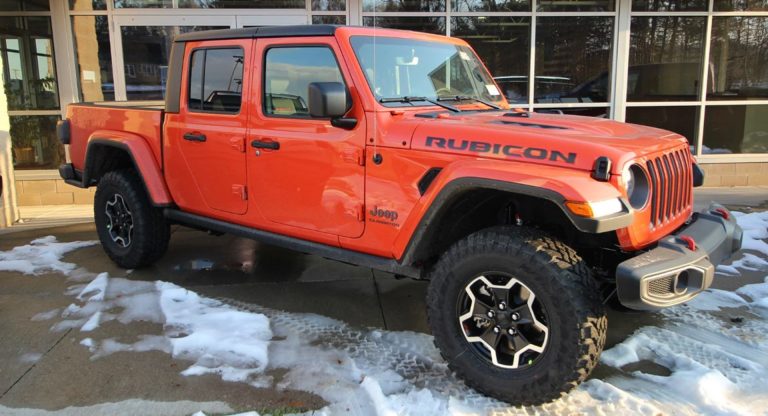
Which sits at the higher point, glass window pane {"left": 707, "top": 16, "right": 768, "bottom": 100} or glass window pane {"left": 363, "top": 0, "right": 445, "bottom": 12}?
glass window pane {"left": 363, "top": 0, "right": 445, "bottom": 12}

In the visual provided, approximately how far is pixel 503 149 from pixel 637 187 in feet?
2.32

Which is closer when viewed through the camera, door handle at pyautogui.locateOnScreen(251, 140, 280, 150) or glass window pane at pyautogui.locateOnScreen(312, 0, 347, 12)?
door handle at pyautogui.locateOnScreen(251, 140, 280, 150)

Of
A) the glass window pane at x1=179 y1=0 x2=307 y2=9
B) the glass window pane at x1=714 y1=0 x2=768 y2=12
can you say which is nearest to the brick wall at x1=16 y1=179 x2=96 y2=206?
the glass window pane at x1=179 y1=0 x2=307 y2=9

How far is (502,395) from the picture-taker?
293cm

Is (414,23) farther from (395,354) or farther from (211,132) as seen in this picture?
(395,354)

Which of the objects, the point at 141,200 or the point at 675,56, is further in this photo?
the point at 675,56

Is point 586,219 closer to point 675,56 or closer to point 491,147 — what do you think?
point 491,147

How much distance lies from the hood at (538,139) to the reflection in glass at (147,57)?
246 inches

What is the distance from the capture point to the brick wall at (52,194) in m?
8.34

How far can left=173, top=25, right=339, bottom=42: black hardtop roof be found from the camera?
3682mm

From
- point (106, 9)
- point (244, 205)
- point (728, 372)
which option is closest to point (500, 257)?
point (728, 372)

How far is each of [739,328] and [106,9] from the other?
8512 mm

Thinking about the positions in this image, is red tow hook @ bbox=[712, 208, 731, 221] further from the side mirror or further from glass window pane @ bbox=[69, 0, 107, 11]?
glass window pane @ bbox=[69, 0, 107, 11]

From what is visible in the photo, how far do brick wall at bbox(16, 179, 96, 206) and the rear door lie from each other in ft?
14.6
